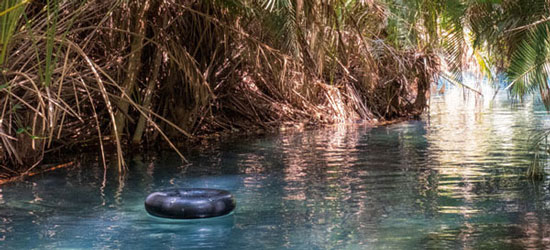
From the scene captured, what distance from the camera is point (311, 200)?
23.9 ft

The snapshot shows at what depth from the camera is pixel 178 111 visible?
12508mm

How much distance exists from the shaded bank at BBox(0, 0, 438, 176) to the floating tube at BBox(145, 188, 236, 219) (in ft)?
1.62

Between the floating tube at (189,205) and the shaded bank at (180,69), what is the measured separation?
49 centimetres

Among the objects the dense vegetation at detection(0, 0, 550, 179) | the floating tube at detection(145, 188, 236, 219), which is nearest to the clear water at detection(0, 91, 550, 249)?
the floating tube at detection(145, 188, 236, 219)

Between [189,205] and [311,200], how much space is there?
1.30m

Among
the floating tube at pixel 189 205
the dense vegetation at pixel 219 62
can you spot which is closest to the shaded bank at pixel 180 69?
the dense vegetation at pixel 219 62

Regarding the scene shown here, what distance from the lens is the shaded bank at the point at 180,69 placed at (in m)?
8.34

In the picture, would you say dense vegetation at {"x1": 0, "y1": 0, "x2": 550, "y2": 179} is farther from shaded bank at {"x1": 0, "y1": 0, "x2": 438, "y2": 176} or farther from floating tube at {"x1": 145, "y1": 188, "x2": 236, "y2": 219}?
floating tube at {"x1": 145, "y1": 188, "x2": 236, "y2": 219}

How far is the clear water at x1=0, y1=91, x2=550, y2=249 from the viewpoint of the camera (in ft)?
18.8

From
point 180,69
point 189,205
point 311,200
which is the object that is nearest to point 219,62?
point 180,69

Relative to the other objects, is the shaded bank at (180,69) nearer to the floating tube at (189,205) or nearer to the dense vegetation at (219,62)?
the dense vegetation at (219,62)

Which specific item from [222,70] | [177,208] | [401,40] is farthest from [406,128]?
[177,208]

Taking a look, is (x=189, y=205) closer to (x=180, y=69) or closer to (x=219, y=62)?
(x=180, y=69)

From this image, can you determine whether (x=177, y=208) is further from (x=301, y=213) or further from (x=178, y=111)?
(x=178, y=111)
